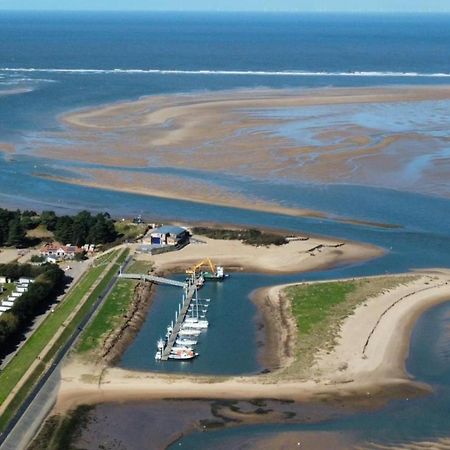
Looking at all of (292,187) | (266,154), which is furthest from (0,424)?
(266,154)

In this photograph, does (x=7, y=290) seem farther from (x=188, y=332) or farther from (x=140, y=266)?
(x=188, y=332)

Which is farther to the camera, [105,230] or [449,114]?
[449,114]

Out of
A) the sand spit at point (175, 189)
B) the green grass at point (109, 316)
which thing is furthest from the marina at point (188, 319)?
the sand spit at point (175, 189)

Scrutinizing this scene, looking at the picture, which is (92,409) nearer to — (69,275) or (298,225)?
(69,275)

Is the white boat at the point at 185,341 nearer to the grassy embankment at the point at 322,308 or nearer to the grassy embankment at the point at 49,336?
the grassy embankment at the point at 322,308

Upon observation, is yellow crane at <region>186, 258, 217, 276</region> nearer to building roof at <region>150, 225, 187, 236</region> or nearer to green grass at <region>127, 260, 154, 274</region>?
green grass at <region>127, 260, 154, 274</region>
